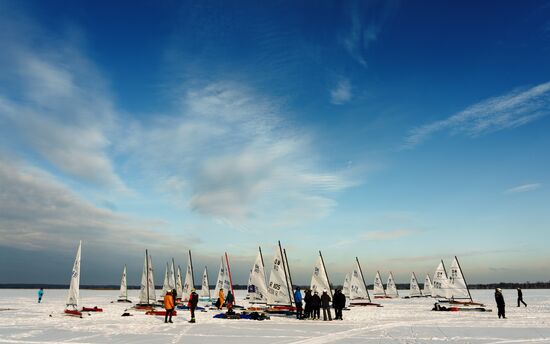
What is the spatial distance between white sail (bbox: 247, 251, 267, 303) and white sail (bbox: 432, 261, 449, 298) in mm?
17674

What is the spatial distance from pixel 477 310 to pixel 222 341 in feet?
74.0

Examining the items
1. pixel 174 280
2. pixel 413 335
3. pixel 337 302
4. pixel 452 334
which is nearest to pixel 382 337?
pixel 413 335

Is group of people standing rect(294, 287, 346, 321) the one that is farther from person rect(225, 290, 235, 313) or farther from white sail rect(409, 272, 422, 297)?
white sail rect(409, 272, 422, 297)

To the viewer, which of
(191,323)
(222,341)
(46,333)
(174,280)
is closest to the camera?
(222,341)

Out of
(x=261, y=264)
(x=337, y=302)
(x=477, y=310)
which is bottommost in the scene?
(x=477, y=310)

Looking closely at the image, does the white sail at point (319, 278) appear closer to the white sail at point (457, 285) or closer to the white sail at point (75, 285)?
the white sail at point (457, 285)

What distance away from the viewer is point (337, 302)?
2117cm

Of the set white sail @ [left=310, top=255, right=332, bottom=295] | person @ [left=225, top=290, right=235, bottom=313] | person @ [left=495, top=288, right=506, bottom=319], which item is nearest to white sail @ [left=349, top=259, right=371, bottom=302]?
white sail @ [left=310, top=255, right=332, bottom=295]

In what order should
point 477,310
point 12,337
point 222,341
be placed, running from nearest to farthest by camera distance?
point 222,341
point 12,337
point 477,310

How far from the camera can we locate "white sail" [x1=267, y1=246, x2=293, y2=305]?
24497 mm

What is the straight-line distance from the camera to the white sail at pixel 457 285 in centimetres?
3284

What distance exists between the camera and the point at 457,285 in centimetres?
3334

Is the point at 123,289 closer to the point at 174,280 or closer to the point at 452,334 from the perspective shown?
the point at 174,280

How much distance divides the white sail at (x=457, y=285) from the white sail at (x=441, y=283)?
1.11ft
